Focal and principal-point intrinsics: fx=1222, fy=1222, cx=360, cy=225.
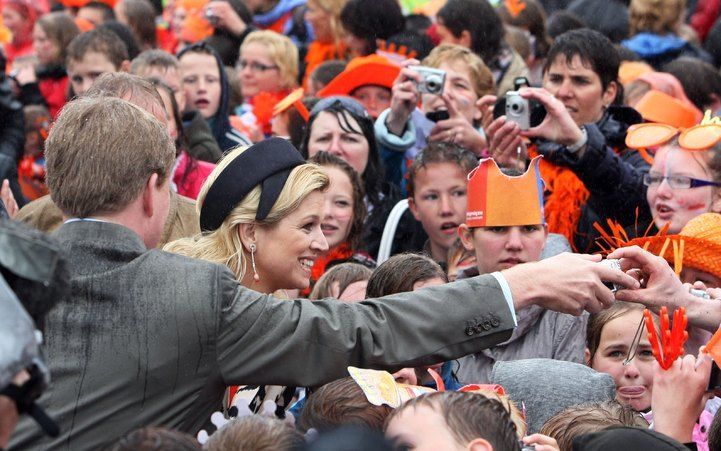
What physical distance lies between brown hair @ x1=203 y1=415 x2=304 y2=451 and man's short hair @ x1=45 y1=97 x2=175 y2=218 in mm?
766

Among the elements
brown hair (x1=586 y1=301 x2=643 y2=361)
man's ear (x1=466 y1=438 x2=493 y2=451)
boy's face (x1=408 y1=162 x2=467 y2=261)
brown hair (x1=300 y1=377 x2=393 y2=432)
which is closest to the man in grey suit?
brown hair (x1=300 y1=377 x2=393 y2=432)

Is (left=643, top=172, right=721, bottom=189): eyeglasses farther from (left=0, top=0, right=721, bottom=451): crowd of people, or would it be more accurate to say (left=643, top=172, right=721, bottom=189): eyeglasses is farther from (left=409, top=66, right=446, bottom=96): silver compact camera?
(left=409, top=66, right=446, bottom=96): silver compact camera

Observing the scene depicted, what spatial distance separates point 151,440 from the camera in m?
2.77

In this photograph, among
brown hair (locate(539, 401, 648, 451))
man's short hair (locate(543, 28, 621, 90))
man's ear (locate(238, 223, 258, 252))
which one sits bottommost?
brown hair (locate(539, 401, 648, 451))

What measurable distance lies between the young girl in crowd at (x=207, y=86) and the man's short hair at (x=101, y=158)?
4282 mm

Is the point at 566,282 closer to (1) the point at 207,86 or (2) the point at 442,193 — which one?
(2) the point at 442,193

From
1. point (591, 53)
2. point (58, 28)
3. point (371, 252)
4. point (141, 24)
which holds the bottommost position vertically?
point (371, 252)

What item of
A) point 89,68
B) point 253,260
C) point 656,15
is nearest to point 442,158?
point 253,260

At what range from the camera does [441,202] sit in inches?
238

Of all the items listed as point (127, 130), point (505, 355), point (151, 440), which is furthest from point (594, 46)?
point (151, 440)

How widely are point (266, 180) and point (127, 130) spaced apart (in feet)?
2.85

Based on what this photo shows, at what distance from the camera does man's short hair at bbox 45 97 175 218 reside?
3.36 m

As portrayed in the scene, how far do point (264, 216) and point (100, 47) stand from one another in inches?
153

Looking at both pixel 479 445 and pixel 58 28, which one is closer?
pixel 479 445
